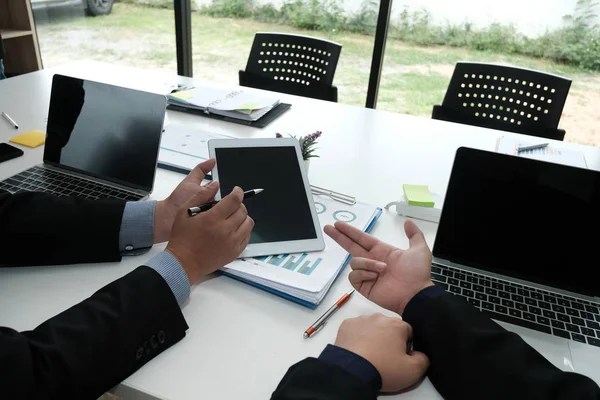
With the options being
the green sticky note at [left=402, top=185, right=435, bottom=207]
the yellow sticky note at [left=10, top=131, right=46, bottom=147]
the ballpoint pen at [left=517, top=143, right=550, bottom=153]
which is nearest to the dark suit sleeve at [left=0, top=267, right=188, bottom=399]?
the green sticky note at [left=402, top=185, right=435, bottom=207]

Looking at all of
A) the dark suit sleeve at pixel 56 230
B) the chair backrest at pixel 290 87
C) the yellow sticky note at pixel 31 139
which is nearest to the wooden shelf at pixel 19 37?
the chair backrest at pixel 290 87

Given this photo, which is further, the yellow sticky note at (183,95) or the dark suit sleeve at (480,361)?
the yellow sticky note at (183,95)

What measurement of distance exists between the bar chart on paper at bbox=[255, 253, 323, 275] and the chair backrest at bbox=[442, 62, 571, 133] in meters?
1.28

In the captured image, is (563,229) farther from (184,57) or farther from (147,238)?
(184,57)

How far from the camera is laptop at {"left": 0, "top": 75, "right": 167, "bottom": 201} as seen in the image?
1.15m

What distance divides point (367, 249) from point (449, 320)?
0.23 metres

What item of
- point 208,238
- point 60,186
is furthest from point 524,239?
point 60,186

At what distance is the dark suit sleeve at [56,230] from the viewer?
3.05ft

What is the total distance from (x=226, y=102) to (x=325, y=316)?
110 centimetres

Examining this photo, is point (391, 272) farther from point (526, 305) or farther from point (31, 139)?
point (31, 139)

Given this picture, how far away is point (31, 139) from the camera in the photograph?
1421mm

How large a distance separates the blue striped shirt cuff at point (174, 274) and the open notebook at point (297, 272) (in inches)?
4.2

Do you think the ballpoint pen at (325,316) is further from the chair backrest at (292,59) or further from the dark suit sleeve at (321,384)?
the chair backrest at (292,59)

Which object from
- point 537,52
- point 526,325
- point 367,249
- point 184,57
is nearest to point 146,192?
point 367,249
